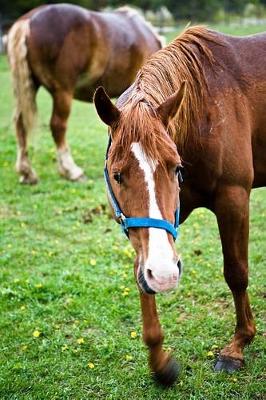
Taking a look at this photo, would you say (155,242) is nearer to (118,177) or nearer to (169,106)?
(118,177)

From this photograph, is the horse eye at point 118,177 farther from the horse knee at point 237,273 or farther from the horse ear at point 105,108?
the horse knee at point 237,273

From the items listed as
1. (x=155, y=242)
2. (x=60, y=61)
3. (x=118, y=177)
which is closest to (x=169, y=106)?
(x=118, y=177)

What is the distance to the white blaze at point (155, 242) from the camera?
199 centimetres

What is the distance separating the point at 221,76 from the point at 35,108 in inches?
154

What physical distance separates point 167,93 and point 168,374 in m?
1.34

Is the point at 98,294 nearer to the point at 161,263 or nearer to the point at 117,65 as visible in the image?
the point at 161,263

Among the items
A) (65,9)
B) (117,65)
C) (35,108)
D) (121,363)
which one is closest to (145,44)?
(117,65)

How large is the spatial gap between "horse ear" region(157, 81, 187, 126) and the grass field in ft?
4.43

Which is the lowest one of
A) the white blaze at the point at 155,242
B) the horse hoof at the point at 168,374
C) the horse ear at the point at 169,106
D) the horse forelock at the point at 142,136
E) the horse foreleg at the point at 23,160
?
the horse foreleg at the point at 23,160

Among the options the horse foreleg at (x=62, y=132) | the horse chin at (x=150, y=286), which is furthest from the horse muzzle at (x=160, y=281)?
the horse foreleg at (x=62, y=132)

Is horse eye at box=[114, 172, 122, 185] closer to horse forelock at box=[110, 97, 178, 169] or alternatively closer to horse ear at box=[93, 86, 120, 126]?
horse forelock at box=[110, 97, 178, 169]

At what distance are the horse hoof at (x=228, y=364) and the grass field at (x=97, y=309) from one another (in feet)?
0.13

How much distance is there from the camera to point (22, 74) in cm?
635

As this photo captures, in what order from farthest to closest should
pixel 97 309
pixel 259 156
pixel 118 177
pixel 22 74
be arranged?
pixel 22 74
pixel 97 309
pixel 259 156
pixel 118 177
